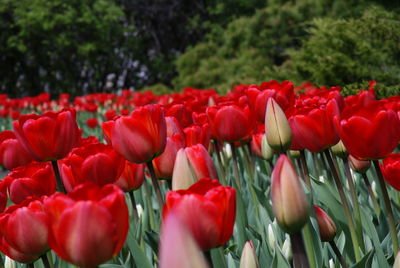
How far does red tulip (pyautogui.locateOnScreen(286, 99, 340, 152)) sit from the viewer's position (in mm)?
1467

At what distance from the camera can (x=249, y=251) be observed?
1049 millimetres

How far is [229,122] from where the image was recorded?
1.82 metres

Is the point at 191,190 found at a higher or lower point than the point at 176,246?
lower

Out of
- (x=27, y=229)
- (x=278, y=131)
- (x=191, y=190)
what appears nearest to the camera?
(x=191, y=190)

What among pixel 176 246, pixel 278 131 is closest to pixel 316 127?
pixel 278 131

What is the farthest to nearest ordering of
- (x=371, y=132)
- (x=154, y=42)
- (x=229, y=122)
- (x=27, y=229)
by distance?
(x=154, y=42), (x=229, y=122), (x=371, y=132), (x=27, y=229)

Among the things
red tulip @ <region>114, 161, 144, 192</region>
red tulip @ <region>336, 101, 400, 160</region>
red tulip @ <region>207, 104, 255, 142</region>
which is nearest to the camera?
red tulip @ <region>336, 101, 400, 160</region>

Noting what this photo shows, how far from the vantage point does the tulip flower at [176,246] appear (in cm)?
50

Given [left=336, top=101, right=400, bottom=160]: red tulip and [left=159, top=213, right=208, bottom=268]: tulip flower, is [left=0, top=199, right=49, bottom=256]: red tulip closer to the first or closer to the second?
[left=159, top=213, right=208, bottom=268]: tulip flower

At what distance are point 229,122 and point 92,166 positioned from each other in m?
0.64

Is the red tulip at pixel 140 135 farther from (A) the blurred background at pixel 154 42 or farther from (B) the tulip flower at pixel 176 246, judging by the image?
(A) the blurred background at pixel 154 42

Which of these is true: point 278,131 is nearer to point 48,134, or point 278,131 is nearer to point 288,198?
point 288,198

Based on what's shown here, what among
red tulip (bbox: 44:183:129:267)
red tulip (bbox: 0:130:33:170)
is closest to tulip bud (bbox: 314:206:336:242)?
red tulip (bbox: 44:183:129:267)

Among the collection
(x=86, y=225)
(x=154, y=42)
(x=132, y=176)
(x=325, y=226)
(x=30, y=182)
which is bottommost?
(x=154, y=42)
